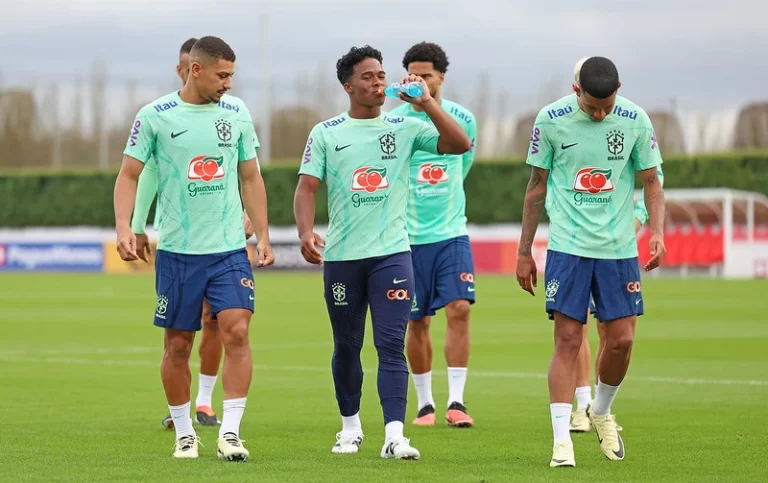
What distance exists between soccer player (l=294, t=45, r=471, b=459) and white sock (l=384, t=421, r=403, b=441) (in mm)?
80

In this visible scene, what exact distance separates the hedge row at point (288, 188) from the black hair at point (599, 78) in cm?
4094

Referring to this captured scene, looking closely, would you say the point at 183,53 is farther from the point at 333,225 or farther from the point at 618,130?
the point at 618,130

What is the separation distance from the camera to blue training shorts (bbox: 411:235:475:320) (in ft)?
35.2

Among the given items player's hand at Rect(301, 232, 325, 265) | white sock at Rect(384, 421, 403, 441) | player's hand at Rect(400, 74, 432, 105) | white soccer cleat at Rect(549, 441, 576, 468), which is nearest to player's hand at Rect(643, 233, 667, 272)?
white soccer cleat at Rect(549, 441, 576, 468)

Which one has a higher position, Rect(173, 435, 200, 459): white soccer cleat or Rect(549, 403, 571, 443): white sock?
Rect(549, 403, 571, 443): white sock

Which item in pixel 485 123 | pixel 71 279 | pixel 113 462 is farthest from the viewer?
pixel 485 123

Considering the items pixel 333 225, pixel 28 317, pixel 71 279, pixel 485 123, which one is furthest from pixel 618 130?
pixel 485 123

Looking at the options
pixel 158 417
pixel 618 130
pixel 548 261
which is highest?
pixel 618 130

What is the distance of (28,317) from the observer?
22750mm

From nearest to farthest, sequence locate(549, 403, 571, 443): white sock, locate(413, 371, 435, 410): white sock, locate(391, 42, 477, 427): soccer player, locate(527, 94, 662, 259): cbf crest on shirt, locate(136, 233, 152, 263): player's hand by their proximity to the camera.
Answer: locate(549, 403, 571, 443): white sock → locate(527, 94, 662, 259): cbf crest on shirt → locate(136, 233, 152, 263): player's hand → locate(413, 371, 435, 410): white sock → locate(391, 42, 477, 427): soccer player

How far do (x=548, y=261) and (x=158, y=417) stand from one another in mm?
3726

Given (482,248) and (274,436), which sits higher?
(274,436)

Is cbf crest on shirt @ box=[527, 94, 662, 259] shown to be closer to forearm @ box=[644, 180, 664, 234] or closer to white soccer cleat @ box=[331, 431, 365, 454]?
forearm @ box=[644, 180, 664, 234]

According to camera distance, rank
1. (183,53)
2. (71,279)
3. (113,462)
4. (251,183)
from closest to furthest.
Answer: (113,462) → (251,183) → (183,53) → (71,279)
